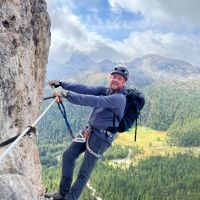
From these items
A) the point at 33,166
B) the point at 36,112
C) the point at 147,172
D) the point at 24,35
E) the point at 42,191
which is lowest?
the point at 147,172

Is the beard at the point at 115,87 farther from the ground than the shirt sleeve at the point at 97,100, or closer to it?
farther from the ground

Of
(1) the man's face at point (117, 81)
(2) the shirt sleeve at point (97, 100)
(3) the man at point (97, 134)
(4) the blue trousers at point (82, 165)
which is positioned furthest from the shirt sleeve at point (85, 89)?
(4) the blue trousers at point (82, 165)

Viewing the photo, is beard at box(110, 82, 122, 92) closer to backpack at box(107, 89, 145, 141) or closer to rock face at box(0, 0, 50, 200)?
backpack at box(107, 89, 145, 141)

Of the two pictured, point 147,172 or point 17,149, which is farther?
point 147,172

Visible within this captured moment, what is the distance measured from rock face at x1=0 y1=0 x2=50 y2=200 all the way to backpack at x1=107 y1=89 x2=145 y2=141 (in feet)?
9.50

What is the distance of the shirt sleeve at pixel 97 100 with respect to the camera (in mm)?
11234

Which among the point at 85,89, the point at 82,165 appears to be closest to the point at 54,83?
the point at 85,89

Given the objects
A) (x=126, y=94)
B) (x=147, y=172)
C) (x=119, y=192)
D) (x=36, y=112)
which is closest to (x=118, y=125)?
(x=126, y=94)

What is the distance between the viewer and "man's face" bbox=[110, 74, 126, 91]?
39.9ft

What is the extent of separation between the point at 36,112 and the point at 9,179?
5.26m

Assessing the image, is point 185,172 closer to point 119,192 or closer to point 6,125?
point 119,192

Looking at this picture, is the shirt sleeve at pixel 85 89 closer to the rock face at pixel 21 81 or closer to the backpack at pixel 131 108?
the rock face at pixel 21 81

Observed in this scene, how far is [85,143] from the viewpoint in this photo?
41.2 feet

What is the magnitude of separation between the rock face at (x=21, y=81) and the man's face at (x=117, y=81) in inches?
106
